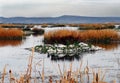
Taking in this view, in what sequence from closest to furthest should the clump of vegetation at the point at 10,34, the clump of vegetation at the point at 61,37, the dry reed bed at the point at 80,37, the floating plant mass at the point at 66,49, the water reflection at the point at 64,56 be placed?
the water reflection at the point at 64,56
the floating plant mass at the point at 66,49
the clump of vegetation at the point at 61,37
the dry reed bed at the point at 80,37
the clump of vegetation at the point at 10,34

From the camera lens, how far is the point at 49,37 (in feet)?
100.0

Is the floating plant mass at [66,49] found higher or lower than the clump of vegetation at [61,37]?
higher

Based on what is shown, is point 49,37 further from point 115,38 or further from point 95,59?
point 95,59

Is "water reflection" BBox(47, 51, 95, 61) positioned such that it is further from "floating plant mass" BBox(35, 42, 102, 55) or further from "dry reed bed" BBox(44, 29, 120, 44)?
"dry reed bed" BBox(44, 29, 120, 44)

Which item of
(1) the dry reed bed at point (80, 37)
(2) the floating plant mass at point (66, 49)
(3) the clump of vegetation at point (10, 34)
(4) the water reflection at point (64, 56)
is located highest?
Answer: (4) the water reflection at point (64, 56)

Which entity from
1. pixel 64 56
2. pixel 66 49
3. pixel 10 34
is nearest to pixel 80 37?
pixel 10 34

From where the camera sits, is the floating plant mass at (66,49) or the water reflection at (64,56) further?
the floating plant mass at (66,49)

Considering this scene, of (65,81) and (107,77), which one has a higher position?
(65,81)

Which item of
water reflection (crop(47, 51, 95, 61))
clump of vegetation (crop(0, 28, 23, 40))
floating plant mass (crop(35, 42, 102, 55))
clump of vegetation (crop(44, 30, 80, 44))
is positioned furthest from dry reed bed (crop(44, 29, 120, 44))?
water reflection (crop(47, 51, 95, 61))

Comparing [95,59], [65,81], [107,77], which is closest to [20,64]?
[95,59]

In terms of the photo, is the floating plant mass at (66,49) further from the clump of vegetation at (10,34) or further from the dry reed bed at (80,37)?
the clump of vegetation at (10,34)

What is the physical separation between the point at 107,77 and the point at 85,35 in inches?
726

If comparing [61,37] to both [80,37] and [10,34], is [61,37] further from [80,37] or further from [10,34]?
[10,34]


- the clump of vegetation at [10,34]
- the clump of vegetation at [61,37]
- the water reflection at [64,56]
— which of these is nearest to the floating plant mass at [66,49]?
the water reflection at [64,56]
